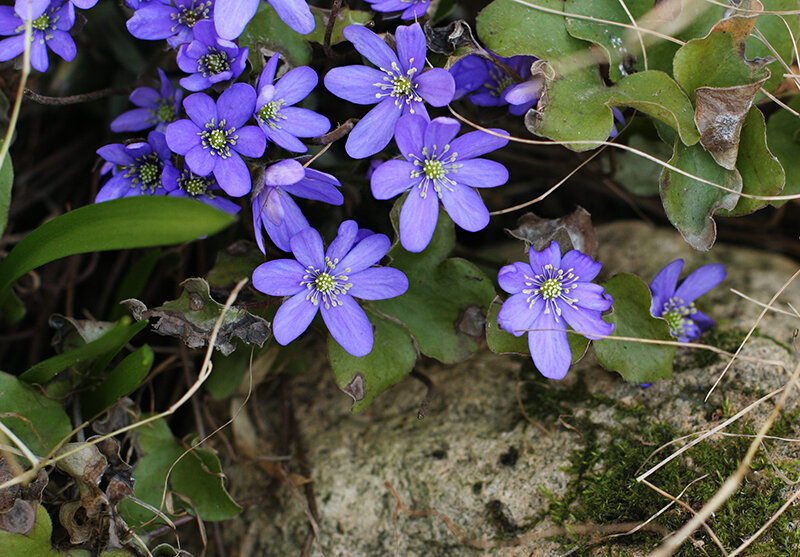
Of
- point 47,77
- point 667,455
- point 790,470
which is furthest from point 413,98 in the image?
point 47,77

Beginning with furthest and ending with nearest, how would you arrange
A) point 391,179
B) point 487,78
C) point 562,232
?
point 487,78 → point 562,232 → point 391,179

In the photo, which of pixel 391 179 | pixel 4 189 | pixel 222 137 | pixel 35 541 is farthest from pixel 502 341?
pixel 4 189

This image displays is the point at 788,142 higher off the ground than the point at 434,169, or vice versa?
the point at 434,169

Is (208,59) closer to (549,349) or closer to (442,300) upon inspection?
(442,300)

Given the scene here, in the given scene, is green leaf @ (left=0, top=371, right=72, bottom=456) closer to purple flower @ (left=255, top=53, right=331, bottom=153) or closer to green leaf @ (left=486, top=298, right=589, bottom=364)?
purple flower @ (left=255, top=53, right=331, bottom=153)

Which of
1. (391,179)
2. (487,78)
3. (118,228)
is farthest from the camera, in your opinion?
(487,78)

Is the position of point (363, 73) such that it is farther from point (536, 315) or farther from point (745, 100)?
point (745, 100)

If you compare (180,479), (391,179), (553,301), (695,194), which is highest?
(391,179)
